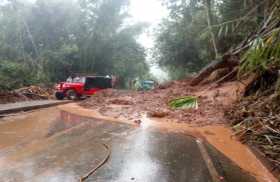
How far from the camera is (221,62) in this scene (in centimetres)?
1633

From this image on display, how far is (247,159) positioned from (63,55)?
2425cm

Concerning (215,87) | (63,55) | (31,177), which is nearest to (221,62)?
(215,87)

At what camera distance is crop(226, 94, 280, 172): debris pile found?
5286 millimetres

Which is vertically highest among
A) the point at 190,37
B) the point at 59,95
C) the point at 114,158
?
the point at 190,37

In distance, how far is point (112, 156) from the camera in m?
5.45

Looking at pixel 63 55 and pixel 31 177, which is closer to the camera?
pixel 31 177

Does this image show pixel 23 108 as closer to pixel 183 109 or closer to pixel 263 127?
pixel 183 109

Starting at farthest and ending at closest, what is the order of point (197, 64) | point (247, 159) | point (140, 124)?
point (197, 64), point (140, 124), point (247, 159)

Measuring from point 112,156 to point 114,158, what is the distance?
146mm

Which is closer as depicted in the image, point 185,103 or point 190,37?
point 185,103

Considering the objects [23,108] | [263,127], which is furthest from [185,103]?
[23,108]

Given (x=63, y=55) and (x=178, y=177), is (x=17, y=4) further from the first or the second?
(x=178, y=177)

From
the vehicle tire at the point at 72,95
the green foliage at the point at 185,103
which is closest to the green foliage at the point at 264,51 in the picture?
the green foliage at the point at 185,103

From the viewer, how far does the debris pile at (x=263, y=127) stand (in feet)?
17.3
